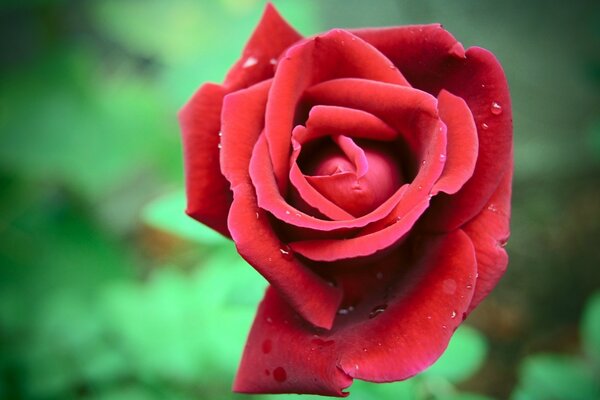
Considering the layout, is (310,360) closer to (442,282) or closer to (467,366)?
(442,282)

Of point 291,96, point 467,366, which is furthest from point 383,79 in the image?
point 467,366

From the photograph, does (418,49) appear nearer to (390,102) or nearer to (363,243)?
(390,102)

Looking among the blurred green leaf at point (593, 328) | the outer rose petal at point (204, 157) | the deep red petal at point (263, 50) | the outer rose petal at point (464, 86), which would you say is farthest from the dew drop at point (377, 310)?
the blurred green leaf at point (593, 328)

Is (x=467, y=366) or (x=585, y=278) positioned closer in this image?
(x=467, y=366)

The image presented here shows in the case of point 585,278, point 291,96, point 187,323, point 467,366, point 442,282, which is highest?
point 291,96

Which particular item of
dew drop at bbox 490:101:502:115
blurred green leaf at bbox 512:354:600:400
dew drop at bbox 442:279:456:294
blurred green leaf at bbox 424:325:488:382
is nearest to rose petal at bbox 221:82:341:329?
dew drop at bbox 442:279:456:294

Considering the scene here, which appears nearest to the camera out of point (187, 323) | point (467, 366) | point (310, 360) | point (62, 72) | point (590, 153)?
point (310, 360)
